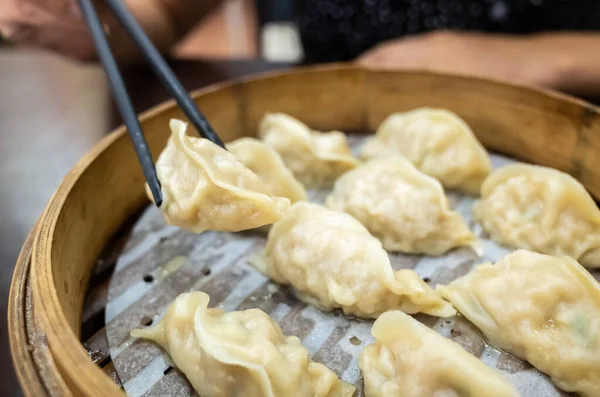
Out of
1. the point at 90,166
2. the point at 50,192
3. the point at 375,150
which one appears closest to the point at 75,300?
the point at 90,166

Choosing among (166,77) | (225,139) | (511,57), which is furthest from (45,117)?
(511,57)

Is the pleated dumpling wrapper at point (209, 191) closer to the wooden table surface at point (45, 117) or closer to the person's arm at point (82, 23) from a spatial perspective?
the wooden table surface at point (45, 117)

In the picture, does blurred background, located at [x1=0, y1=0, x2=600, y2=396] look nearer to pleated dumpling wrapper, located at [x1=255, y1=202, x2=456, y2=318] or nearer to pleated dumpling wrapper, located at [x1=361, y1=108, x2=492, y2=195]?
pleated dumpling wrapper, located at [x1=361, y1=108, x2=492, y2=195]

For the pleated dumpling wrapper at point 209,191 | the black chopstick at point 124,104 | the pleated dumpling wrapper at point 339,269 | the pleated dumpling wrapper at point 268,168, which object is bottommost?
the pleated dumpling wrapper at point 339,269

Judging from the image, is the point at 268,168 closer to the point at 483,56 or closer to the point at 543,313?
the point at 543,313

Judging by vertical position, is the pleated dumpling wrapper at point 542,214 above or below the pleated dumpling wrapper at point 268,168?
below

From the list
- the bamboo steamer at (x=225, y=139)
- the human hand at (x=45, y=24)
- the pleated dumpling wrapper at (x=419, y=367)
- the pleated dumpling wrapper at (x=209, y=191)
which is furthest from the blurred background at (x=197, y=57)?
the pleated dumpling wrapper at (x=419, y=367)
